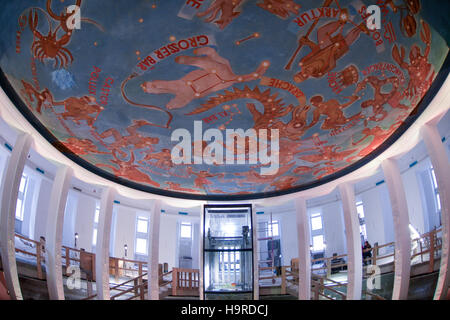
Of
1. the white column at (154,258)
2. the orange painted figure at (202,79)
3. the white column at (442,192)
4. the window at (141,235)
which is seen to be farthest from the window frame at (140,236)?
the white column at (442,192)

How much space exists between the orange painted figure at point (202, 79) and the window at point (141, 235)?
17139 millimetres

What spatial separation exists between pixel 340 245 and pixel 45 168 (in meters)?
18.0

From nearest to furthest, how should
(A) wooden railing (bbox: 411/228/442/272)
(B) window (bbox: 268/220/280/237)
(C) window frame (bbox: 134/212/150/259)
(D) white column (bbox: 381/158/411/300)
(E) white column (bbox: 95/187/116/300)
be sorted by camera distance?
(D) white column (bbox: 381/158/411/300) → (A) wooden railing (bbox: 411/228/442/272) → (E) white column (bbox: 95/187/116/300) → (C) window frame (bbox: 134/212/150/259) → (B) window (bbox: 268/220/280/237)

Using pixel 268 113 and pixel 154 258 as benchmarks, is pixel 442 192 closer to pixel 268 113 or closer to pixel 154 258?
pixel 268 113

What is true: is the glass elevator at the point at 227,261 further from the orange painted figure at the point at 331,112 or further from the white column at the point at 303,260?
the orange painted figure at the point at 331,112

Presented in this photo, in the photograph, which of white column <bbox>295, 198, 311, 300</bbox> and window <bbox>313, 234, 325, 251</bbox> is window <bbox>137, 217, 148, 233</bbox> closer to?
window <bbox>313, 234, 325, 251</bbox>

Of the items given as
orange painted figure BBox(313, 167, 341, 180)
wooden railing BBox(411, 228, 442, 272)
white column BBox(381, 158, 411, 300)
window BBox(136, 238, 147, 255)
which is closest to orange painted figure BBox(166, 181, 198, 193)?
orange painted figure BBox(313, 167, 341, 180)

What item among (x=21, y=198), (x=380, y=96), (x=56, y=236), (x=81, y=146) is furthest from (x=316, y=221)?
(x=21, y=198)

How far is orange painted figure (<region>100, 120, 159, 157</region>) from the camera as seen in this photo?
11.9m

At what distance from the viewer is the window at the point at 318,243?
967 inches

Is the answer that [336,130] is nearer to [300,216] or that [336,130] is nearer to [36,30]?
[300,216]

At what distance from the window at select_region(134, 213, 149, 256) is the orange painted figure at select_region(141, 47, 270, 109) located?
17.1m

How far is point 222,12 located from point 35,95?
5734 millimetres

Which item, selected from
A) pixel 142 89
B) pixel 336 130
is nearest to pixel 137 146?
pixel 142 89
